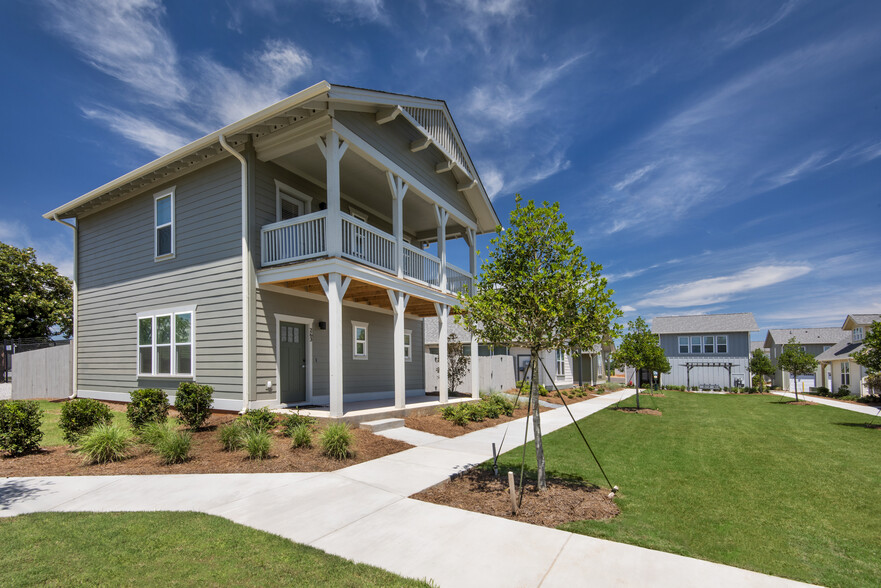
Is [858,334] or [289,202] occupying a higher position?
[289,202]

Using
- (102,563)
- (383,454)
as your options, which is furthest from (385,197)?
(102,563)

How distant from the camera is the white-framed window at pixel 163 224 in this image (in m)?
11.6

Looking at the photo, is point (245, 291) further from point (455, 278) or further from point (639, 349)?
point (639, 349)

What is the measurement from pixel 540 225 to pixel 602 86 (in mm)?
8420

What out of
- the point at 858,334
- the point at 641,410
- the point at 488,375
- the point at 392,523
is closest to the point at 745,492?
the point at 392,523

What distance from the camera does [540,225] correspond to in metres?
5.68

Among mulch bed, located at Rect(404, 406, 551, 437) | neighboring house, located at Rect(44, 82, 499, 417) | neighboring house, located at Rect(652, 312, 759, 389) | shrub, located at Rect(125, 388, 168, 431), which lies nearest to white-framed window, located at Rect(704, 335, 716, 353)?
neighboring house, located at Rect(652, 312, 759, 389)

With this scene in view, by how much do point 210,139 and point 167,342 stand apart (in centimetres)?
528

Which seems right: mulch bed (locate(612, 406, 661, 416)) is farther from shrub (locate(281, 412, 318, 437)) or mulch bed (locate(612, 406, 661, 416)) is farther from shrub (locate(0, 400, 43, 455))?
shrub (locate(0, 400, 43, 455))

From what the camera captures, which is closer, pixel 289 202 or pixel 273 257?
pixel 273 257

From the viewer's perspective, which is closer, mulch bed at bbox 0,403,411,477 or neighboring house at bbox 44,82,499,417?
mulch bed at bbox 0,403,411,477

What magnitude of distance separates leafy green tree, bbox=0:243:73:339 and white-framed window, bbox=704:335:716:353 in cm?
4088

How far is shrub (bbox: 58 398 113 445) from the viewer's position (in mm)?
7727

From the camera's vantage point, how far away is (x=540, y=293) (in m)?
5.54
